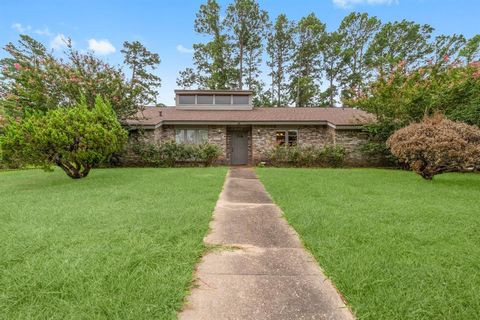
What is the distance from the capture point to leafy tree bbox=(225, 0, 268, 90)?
75.5 feet

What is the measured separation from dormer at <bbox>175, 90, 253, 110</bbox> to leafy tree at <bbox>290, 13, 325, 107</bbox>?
11013 millimetres

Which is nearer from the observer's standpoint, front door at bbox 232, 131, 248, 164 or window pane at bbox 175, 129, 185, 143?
window pane at bbox 175, 129, 185, 143

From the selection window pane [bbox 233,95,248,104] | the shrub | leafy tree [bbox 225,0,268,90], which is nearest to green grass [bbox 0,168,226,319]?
the shrub

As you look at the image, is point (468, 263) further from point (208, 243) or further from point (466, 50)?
point (466, 50)

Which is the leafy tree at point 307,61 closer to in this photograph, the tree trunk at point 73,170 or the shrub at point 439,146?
the shrub at point 439,146

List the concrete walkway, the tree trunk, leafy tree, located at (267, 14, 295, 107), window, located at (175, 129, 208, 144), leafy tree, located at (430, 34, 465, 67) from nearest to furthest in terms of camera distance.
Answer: the concrete walkway
the tree trunk
window, located at (175, 129, 208, 144)
leafy tree, located at (430, 34, 465, 67)
leafy tree, located at (267, 14, 295, 107)

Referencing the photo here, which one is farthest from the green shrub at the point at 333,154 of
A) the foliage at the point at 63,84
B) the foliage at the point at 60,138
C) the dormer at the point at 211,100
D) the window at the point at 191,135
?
the foliage at the point at 63,84

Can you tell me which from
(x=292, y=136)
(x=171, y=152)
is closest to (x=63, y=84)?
(x=171, y=152)

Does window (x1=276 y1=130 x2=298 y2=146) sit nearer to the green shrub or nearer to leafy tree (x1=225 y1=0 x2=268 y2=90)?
the green shrub

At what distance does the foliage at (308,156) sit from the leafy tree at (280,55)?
14300mm

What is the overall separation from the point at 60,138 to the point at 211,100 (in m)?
10.7

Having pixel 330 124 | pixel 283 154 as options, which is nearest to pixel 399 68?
pixel 330 124

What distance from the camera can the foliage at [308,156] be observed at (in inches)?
475

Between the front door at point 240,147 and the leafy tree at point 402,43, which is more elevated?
the leafy tree at point 402,43
